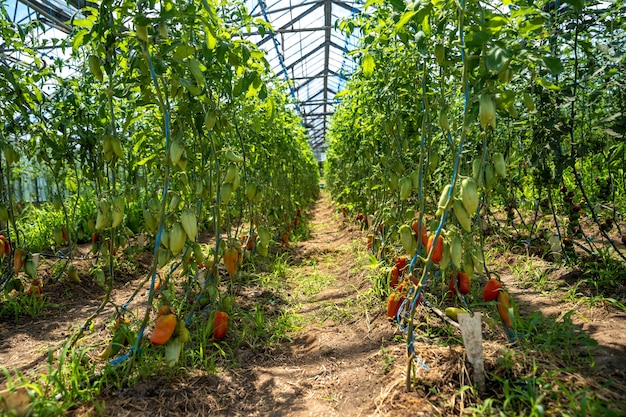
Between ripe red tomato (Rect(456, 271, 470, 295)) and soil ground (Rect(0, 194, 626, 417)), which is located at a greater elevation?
ripe red tomato (Rect(456, 271, 470, 295))

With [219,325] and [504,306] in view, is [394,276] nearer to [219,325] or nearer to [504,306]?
[504,306]

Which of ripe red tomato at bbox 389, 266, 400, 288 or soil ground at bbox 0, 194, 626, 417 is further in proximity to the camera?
ripe red tomato at bbox 389, 266, 400, 288

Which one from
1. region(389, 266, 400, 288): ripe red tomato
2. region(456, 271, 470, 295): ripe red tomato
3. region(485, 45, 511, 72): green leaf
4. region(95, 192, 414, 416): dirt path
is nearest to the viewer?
region(485, 45, 511, 72): green leaf

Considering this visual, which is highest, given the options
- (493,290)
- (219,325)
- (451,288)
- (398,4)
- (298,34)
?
(298,34)

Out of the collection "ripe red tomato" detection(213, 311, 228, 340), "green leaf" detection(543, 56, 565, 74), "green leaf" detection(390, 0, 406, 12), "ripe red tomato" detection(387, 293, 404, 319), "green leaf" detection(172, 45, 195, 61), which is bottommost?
"ripe red tomato" detection(213, 311, 228, 340)

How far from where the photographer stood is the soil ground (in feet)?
4.12

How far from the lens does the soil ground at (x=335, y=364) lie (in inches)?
49.4

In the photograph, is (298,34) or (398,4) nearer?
(398,4)

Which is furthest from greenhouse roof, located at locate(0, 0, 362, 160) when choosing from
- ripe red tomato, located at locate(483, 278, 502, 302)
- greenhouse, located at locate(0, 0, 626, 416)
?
ripe red tomato, located at locate(483, 278, 502, 302)

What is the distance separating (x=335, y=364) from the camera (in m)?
1.68

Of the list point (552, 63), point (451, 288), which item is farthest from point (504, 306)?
point (552, 63)

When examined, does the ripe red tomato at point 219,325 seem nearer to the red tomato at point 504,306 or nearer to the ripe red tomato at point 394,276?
the ripe red tomato at point 394,276

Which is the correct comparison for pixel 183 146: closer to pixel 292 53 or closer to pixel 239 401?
pixel 239 401

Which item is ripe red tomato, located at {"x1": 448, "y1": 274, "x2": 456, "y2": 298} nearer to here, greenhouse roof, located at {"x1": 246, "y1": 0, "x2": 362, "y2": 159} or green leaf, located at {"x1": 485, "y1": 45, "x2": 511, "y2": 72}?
green leaf, located at {"x1": 485, "y1": 45, "x2": 511, "y2": 72}
